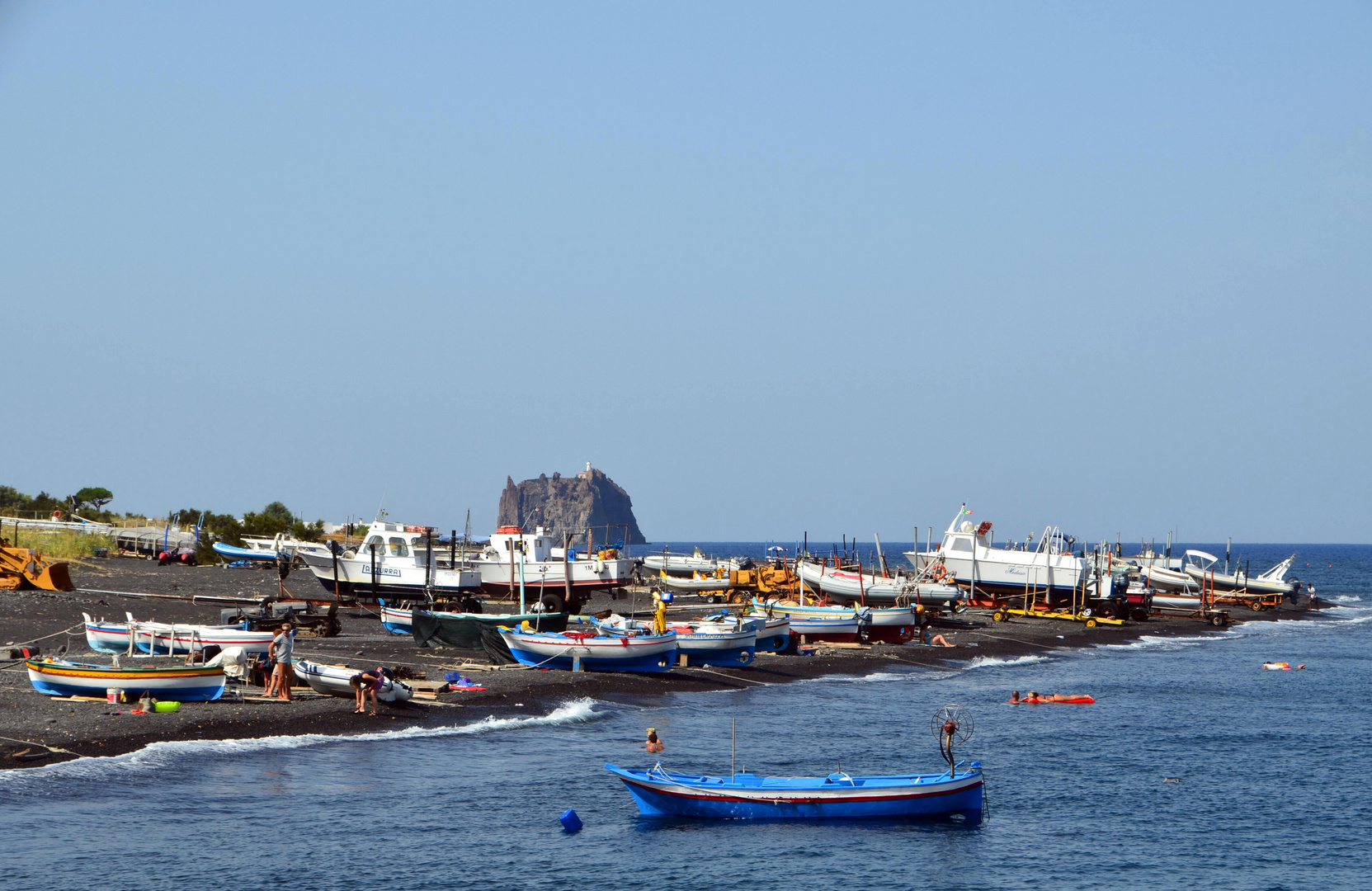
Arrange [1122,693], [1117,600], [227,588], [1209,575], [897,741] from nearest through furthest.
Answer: [897,741] → [1122,693] → [227,588] → [1117,600] → [1209,575]

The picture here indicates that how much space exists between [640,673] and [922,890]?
2436cm

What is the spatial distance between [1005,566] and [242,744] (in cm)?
5903

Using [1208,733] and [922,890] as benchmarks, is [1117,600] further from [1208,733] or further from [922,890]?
[922,890]

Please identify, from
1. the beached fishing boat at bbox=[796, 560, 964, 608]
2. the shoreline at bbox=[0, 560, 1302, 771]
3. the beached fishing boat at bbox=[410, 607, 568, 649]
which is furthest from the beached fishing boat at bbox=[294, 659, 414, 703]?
the beached fishing boat at bbox=[796, 560, 964, 608]

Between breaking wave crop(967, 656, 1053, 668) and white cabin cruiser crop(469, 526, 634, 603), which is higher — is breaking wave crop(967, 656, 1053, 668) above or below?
below

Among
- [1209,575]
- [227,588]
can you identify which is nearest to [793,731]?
[227,588]

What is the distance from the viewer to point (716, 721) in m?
39.4

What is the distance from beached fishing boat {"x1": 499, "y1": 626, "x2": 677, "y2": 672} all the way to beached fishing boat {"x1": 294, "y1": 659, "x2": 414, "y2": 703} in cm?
843

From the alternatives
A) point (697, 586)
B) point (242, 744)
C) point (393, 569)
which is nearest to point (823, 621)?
point (393, 569)

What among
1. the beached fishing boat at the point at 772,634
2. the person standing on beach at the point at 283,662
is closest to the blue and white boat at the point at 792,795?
the person standing on beach at the point at 283,662

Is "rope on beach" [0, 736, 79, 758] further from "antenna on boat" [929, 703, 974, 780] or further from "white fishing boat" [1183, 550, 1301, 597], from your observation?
"white fishing boat" [1183, 550, 1301, 597]

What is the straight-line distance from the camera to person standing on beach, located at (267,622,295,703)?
118ft

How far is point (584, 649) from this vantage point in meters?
45.5

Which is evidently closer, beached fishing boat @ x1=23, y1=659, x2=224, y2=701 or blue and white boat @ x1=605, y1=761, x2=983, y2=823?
blue and white boat @ x1=605, y1=761, x2=983, y2=823
